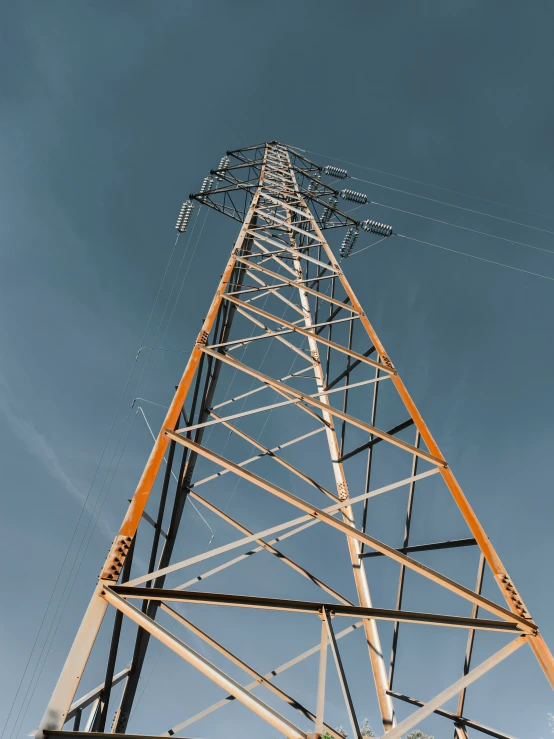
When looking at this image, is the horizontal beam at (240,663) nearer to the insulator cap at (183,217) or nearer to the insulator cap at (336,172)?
the insulator cap at (183,217)

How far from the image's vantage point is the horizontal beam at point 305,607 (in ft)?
9.10

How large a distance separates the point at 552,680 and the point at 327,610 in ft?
5.38

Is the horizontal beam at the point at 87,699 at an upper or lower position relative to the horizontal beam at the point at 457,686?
lower

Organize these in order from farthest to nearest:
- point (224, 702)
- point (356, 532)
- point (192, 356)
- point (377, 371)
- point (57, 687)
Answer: point (377, 371), point (192, 356), point (224, 702), point (356, 532), point (57, 687)

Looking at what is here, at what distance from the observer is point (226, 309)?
870 cm

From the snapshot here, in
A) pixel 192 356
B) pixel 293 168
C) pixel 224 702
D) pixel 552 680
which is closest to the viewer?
pixel 552 680

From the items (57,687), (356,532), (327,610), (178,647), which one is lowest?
(57,687)

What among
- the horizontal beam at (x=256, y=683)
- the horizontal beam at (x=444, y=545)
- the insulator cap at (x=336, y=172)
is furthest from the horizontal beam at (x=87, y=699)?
the insulator cap at (x=336, y=172)

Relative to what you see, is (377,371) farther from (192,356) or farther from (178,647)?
(178,647)

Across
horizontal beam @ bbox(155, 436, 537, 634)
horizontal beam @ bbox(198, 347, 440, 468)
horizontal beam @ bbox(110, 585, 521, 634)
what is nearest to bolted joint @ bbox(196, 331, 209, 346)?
horizontal beam @ bbox(198, 347, 440, 468)

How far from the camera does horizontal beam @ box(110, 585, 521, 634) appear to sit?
2773mm

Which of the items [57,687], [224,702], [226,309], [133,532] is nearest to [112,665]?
[224,702]

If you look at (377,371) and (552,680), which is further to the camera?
(377,371)

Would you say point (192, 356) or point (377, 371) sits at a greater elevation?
point (377, 371)
